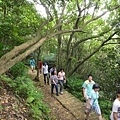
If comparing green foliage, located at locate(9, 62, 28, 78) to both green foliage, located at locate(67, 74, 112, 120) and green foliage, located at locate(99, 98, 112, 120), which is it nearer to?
green foliage, located at locate(67, 74, 112, 120)

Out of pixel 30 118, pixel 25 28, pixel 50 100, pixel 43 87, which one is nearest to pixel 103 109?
pixel 50 100

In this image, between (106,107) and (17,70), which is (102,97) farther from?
(17,70)

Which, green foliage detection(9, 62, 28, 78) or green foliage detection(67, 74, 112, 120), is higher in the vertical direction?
green foliage detection(9, 62, 28, 78)

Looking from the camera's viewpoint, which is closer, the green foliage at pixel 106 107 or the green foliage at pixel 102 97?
the green foliage at pixel 106 107

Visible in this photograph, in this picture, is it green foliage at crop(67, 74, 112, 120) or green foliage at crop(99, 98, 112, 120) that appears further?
green foliage at crop(67, 74, 112, 120)

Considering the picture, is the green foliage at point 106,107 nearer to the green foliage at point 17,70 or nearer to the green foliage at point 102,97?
the green foliage at point 102,97

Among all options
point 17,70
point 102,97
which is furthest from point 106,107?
point 17,70

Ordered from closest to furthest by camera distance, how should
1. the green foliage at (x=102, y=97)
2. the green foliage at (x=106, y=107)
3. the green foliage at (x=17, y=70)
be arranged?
the green foliage at (x=106, y=107) < the green foliage at (x=102, y=97) < the green foliage at (x=17, y=70)

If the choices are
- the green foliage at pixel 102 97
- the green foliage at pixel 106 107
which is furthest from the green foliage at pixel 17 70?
the green foliage at pixel 106 107

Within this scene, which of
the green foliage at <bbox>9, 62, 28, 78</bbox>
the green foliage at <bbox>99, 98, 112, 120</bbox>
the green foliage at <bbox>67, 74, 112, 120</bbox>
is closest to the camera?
the green foliage at <bbox>99, 98, 112, 120</bbox>

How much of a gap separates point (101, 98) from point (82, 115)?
373 cm

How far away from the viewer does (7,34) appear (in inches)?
419

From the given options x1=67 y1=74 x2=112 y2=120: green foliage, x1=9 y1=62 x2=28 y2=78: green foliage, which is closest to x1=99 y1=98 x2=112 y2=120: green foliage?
x1=67 y1=74 x2=112 y2=120: green foliage

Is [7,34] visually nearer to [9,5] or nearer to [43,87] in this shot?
[9,5]
